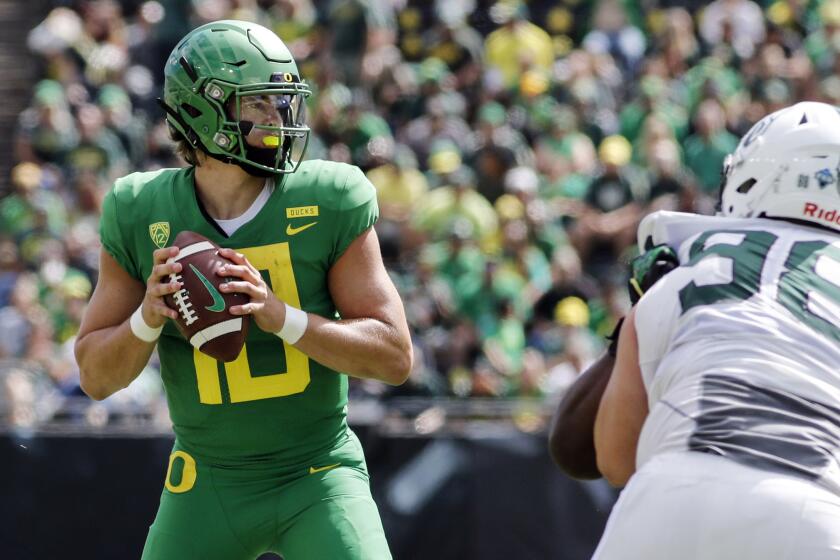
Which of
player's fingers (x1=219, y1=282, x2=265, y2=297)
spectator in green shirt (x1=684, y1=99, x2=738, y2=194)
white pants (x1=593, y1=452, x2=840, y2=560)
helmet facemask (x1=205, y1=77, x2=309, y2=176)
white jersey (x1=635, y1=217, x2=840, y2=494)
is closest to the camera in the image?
white pants (x1=593, y1=452, x2=840, y2=560)

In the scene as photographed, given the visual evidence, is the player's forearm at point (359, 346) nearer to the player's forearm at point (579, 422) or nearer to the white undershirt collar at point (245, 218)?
the white undershirt collar at point (245, 218)

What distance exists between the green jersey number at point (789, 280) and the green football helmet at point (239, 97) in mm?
1250

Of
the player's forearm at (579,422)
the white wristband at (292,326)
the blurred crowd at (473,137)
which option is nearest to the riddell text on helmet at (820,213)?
the player's forearm at (579,422)

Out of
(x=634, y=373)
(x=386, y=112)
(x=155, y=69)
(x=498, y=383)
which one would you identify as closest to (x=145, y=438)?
(x=498, y=383)

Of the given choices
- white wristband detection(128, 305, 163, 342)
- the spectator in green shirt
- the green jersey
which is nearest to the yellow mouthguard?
the green jersey

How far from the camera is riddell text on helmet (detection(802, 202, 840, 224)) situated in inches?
126

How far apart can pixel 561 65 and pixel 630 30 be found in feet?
2.33

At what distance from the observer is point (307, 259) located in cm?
382

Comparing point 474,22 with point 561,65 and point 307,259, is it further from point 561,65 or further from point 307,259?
point 307,259

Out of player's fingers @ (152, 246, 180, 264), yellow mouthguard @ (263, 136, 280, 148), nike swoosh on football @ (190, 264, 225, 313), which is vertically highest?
yellow mouthguard @ (263, 136, 280, 148)

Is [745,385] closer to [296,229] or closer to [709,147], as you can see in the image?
[296,229]

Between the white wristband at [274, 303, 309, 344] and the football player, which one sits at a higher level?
the football player

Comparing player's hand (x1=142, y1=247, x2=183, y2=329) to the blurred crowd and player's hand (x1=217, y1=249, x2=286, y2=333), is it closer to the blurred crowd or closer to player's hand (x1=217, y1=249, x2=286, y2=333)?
player's hand (x1=217, y1=249, x2=286, y2=333)

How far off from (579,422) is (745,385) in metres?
0.52
